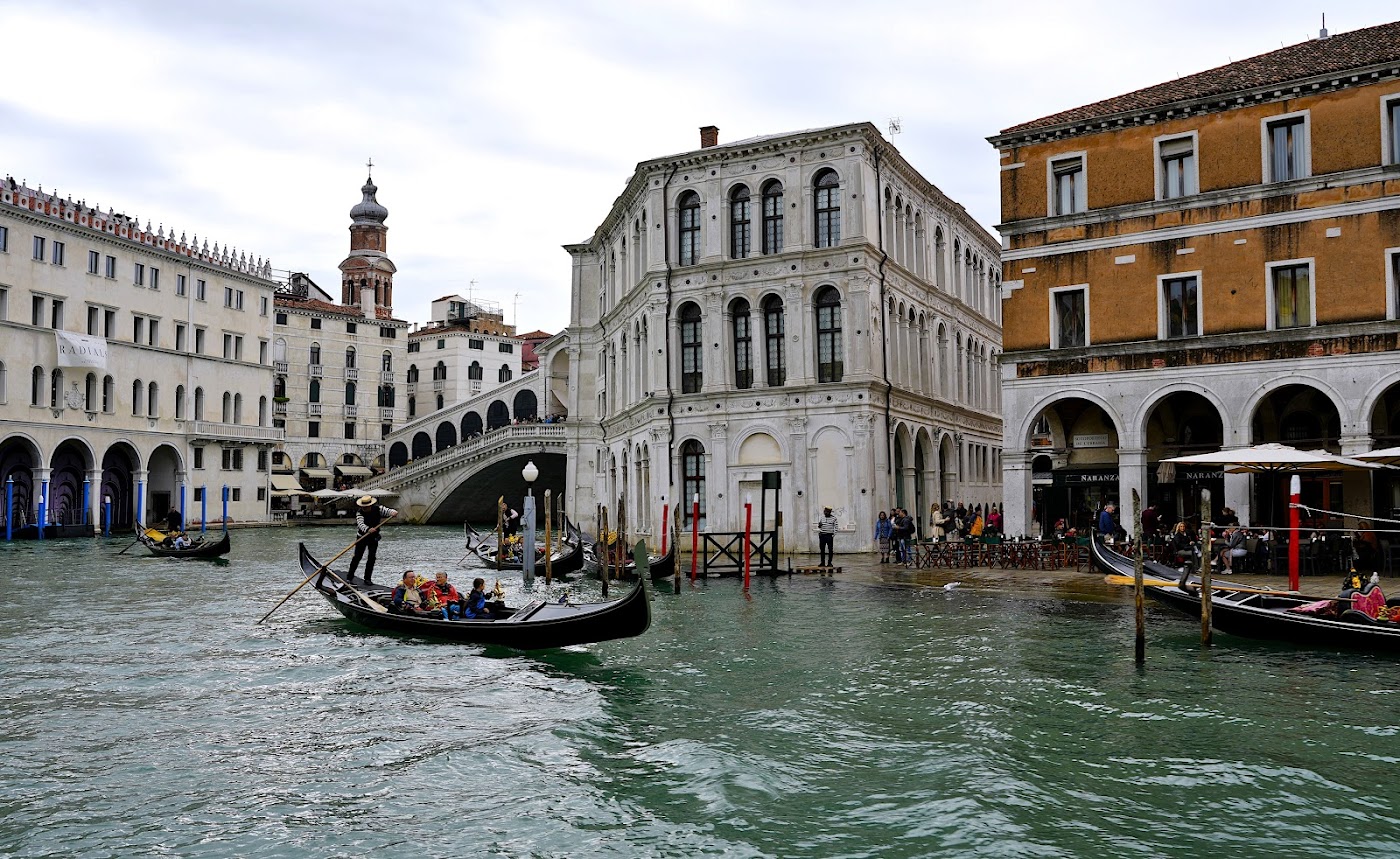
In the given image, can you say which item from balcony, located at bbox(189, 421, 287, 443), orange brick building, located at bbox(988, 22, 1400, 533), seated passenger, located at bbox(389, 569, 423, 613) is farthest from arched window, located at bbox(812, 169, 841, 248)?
balcony, located at bbox(189, 421, 287, 443)

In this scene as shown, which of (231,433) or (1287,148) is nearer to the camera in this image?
(1287,148)

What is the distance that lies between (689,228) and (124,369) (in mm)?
22827

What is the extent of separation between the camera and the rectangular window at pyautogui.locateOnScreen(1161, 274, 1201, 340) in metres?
19.7

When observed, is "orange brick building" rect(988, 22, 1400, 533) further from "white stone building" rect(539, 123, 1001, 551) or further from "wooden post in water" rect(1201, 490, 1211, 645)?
"wooden post in water" rect(1201, 490, 1211, 645)

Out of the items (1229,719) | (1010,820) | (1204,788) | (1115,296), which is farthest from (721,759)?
(1115,296)

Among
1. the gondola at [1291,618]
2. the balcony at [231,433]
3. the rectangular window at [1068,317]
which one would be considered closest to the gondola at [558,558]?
the rectangular window at [1068,317]

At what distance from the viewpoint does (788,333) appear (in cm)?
2638

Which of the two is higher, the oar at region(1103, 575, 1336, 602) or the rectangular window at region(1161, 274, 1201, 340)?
the rectangular window at region(1161, 274, 1201, 340)

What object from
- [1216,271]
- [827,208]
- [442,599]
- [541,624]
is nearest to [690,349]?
[827,208]

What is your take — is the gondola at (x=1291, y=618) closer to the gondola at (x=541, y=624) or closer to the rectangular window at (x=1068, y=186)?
the gondola at (x=541, y=624)

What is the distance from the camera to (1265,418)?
20594 mm

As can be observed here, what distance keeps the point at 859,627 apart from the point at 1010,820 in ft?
24.1

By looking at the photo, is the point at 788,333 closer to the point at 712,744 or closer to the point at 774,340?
the point at 774,340

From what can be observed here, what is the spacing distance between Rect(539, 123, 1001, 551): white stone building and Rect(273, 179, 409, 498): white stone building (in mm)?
30420
